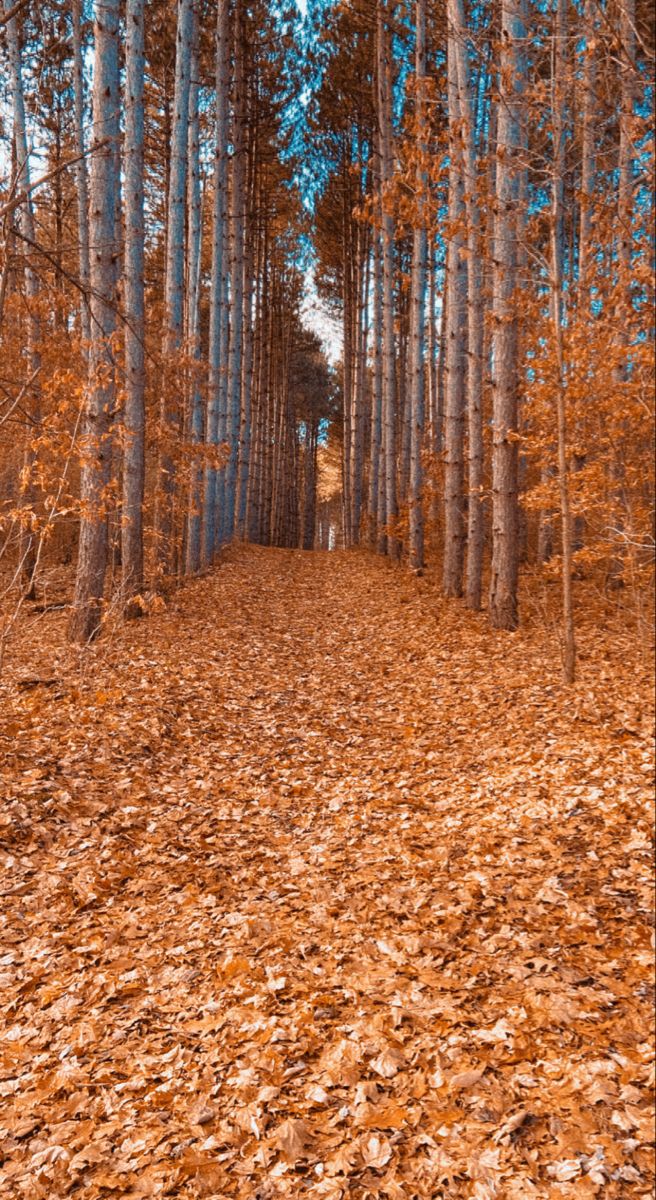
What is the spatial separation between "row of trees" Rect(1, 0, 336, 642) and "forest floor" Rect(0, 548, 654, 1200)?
2.24 meters

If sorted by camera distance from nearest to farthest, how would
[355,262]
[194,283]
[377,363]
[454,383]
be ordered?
[454,383] < [194,283] < [377,363] < [355,262]

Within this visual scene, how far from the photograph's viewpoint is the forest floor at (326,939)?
2.54m


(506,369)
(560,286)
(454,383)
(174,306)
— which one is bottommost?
(506,369)

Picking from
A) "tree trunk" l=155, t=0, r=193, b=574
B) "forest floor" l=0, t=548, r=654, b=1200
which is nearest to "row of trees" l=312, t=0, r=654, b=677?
"forest floor" l=0, t=548, r=654, b=1200

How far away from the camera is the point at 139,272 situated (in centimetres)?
1045

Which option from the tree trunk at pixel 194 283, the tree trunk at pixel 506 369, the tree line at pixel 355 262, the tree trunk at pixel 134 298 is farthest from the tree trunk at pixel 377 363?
the tree trunk at pixel 506 369

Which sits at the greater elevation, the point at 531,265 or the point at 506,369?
the point at 531,265

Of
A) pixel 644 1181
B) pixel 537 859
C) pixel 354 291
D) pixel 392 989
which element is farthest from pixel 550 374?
pixel 354 291

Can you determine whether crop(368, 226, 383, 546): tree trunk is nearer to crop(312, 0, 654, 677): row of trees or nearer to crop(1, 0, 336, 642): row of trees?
crop(312, 0, 654, 677): row of trees

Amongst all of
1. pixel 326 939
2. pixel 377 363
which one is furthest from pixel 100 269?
pixel 377 363

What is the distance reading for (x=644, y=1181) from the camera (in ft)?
7.68

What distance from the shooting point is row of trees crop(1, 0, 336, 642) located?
6708mm

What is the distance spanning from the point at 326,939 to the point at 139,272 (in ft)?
33.1

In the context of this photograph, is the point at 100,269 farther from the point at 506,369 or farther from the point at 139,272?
the point at 506,369
